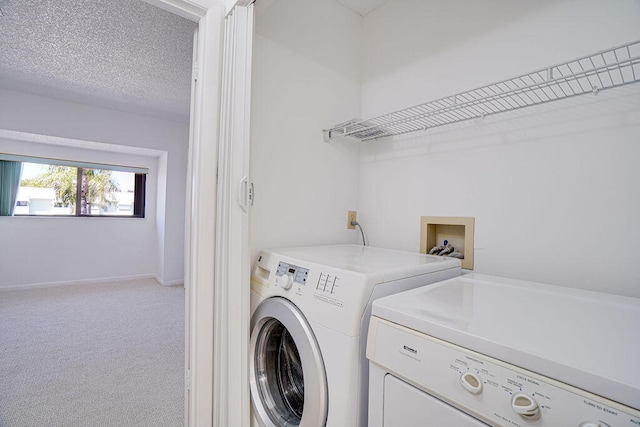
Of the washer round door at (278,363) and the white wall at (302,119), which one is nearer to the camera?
the washer round door at (278,363)

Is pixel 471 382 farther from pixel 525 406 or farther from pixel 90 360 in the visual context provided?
pixel 90 360

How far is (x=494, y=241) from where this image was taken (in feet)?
4.10

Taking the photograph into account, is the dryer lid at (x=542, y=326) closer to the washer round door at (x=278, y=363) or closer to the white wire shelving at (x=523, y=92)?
the washer round door at (x=278, y=363)

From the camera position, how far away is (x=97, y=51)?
235cm

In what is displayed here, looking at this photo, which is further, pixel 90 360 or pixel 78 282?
pixel 78 282

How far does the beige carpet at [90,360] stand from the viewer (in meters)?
1.57

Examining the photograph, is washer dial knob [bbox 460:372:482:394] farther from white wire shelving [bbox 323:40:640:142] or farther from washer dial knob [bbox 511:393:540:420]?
white wire shelving [bbox 323:40:640:142]

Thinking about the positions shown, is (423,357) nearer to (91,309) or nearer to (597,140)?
(597,140)

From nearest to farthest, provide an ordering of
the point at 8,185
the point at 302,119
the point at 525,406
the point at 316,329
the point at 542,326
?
the point at 525,406
the point at 542,326
the point at 316,329
the point at 302,119
the point at 8,185

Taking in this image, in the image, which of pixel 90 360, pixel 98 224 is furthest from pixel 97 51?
pixel 98 224

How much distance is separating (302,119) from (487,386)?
1.42 meters

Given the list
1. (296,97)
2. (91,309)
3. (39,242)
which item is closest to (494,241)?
(296,97)

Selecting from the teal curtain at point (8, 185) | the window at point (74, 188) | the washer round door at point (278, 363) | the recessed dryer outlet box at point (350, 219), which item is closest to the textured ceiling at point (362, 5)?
the recessed dryer outlet box at point (350, 219)

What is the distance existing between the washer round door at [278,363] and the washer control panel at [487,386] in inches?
13.4
